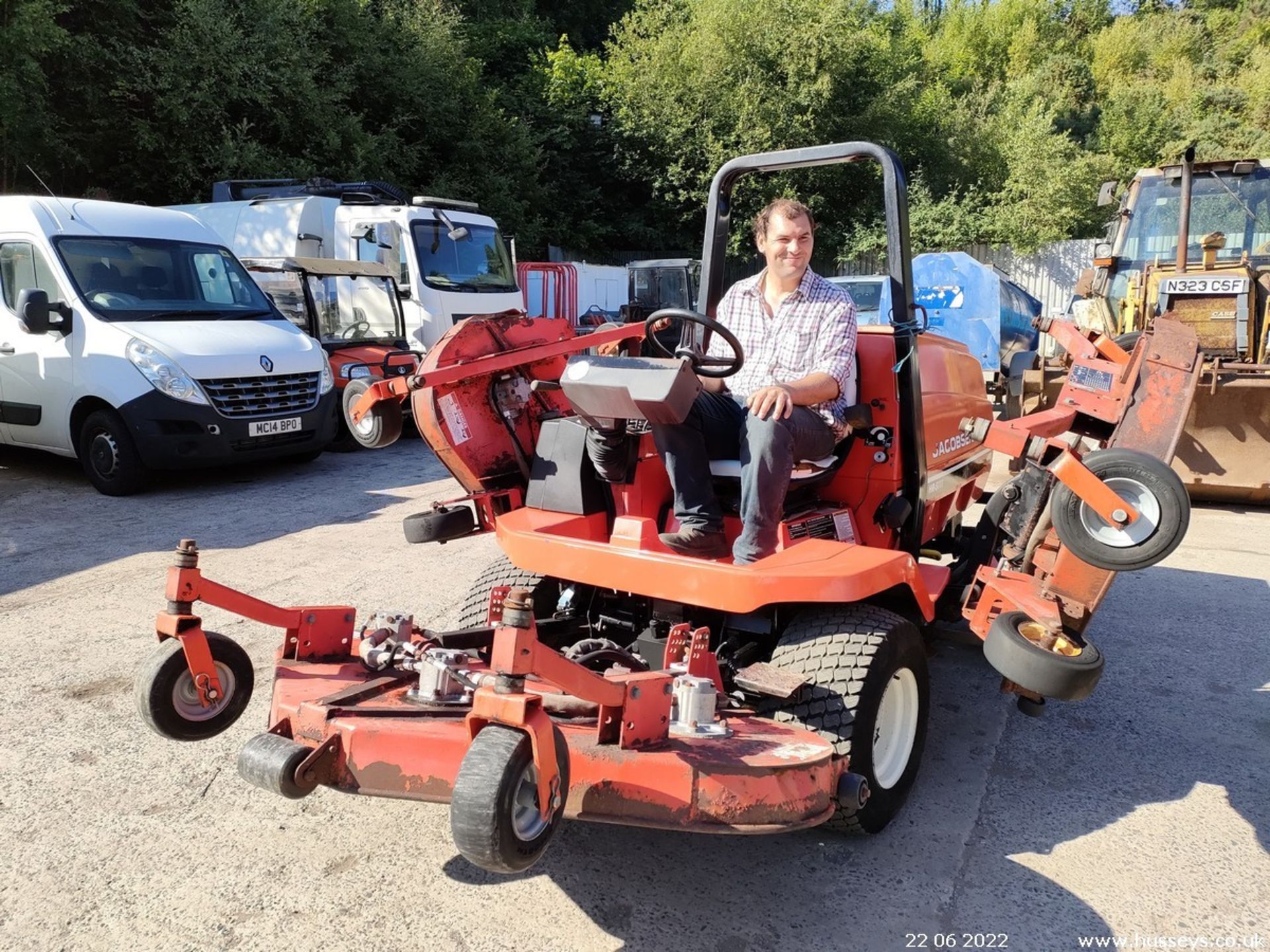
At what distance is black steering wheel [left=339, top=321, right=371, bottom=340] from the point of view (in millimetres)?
11134

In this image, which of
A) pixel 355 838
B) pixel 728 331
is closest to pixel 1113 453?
pixel 728 331

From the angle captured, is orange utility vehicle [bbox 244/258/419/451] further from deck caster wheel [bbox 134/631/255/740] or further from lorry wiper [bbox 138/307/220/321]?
deck caster wheel [bbox 134/631/255/740]

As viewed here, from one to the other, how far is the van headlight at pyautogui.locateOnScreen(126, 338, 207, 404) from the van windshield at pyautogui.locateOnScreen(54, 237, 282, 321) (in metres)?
0.42

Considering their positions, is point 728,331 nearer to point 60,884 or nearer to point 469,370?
point 469,370

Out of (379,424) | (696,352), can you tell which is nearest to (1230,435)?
(696,352)

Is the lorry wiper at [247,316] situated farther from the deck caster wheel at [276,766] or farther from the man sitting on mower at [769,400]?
the deck caster wheel at [276,766]

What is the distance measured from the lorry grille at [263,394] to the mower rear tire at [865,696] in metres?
6.25

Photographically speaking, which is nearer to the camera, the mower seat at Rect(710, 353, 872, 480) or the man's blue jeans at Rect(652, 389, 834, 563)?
the man's blue jeans at Rect(652, 389, 834, 563)

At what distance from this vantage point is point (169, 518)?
22.8 ft

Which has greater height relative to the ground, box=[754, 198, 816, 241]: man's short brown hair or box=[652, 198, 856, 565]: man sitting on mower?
box=[754, 198, 816, 241]: man's short brown hair

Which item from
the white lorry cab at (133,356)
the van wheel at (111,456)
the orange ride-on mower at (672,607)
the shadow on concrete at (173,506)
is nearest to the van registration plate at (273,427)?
the white lorry cab at (133,356)

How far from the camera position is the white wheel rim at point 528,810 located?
1935 millimetres

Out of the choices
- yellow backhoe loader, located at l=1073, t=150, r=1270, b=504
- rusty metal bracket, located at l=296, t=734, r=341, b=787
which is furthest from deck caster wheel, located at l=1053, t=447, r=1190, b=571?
yellow backhoe loader, located at l=1073, t=150, r=1270, b=504

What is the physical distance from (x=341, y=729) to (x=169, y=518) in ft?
17.6
